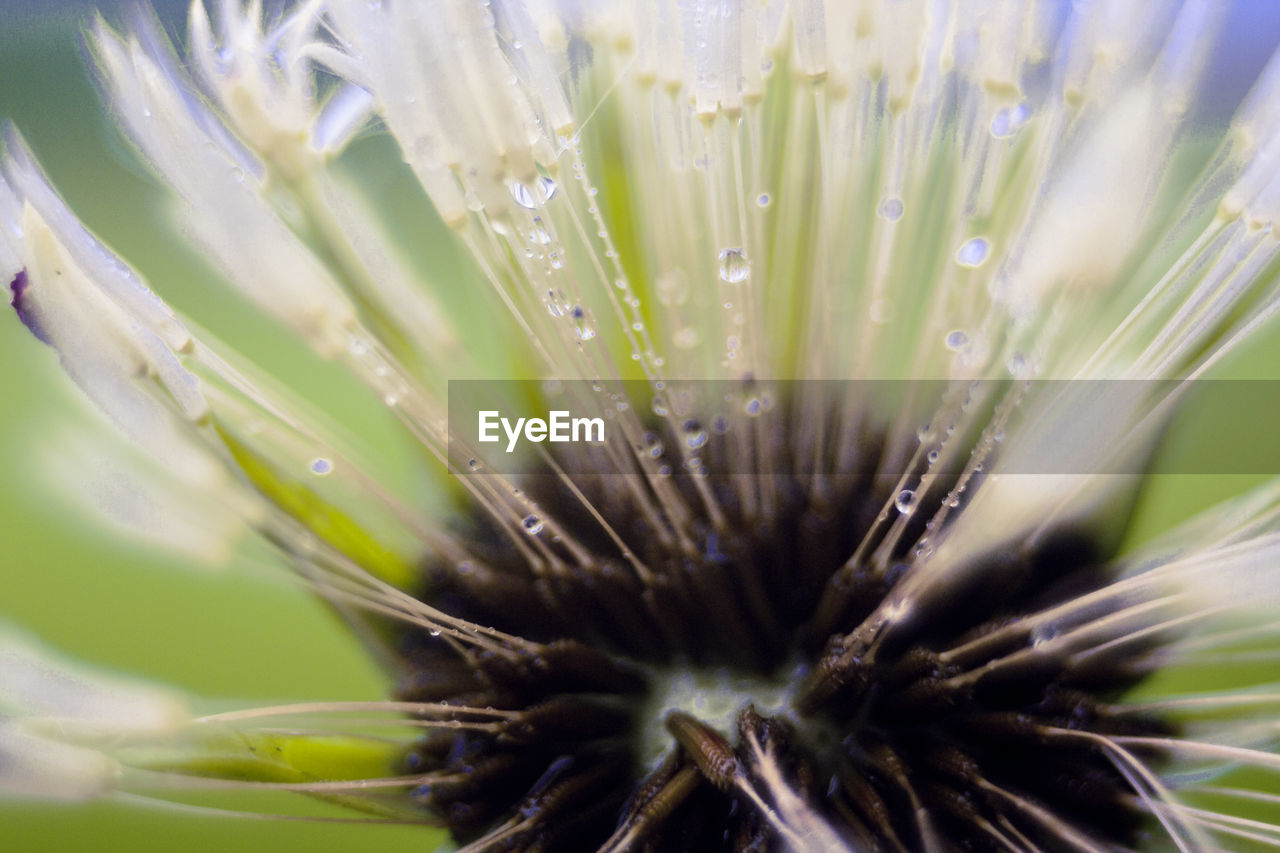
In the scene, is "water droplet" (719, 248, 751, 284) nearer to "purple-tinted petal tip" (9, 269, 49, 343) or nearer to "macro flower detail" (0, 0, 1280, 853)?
"macro flower detail" (0, 0, 1280, 853)

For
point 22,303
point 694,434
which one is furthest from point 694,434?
point 22,303

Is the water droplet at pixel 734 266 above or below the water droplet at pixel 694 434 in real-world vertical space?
above

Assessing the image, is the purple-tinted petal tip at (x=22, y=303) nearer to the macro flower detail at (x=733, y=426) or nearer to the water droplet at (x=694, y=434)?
the macro flower detail at (x=733, y=426)

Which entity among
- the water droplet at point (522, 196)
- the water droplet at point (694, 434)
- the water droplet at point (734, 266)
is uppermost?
the water droplet at point (522, 196)

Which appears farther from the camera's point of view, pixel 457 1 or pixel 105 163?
pixel 105 163

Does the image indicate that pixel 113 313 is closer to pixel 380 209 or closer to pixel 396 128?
pixel 396 128

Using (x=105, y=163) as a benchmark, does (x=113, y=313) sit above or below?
below

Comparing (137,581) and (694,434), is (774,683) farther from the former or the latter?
(137,581)

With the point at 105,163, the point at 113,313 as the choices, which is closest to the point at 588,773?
the point at 113,313

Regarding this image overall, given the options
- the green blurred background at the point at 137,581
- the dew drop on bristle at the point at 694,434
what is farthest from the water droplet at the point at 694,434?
the green blurred background at the point at 137,581
